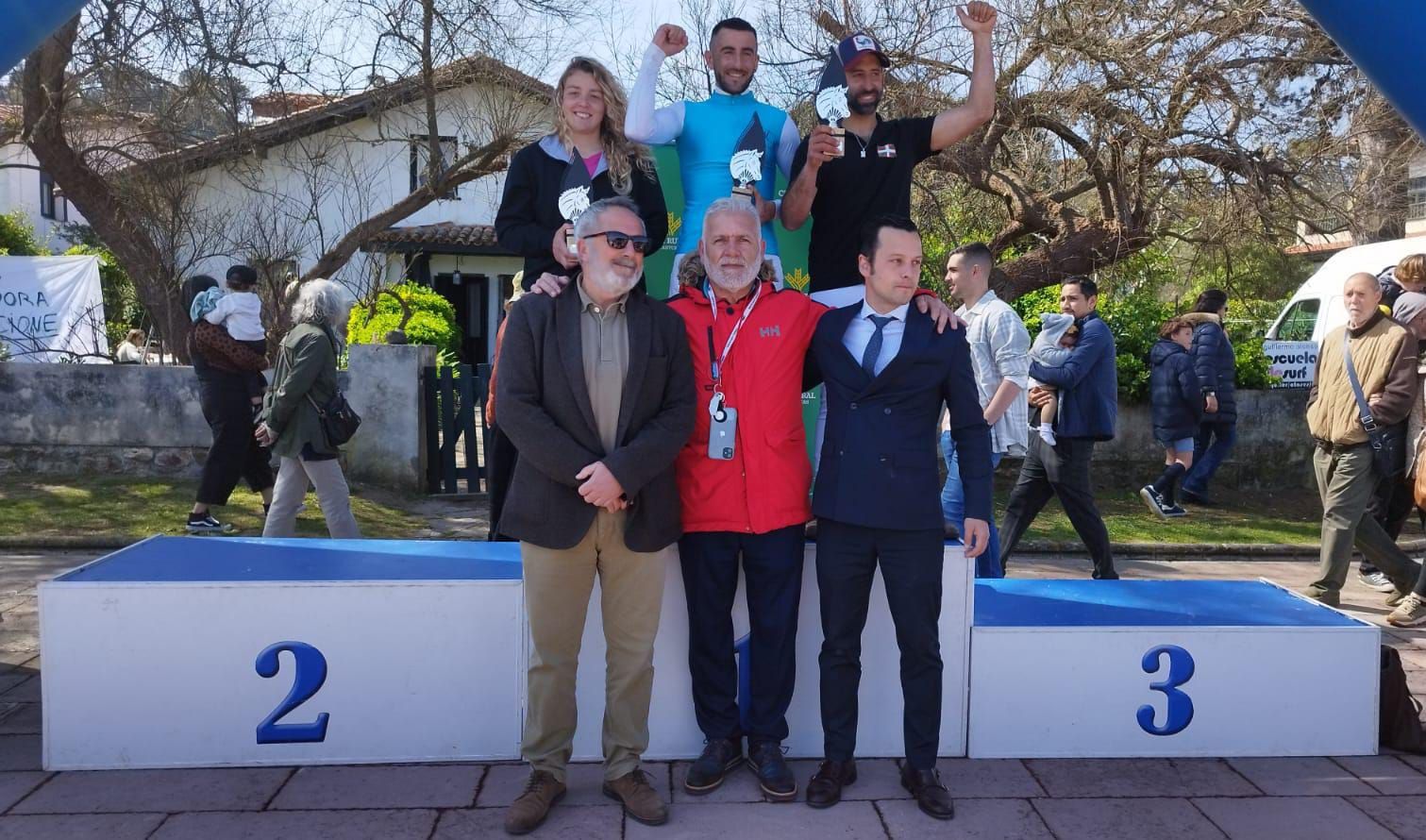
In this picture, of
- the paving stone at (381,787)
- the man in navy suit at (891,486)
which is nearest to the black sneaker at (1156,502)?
the man in navy suit at (891,486)

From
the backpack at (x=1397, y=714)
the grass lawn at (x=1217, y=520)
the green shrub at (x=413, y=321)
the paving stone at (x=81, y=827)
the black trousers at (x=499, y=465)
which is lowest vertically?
the paving stone at (x=81, y=827)

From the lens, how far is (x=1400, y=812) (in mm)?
3629

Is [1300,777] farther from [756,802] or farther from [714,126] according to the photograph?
[714,126]

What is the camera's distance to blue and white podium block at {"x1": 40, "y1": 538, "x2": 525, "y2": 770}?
12.4 ft

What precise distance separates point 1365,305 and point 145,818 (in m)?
5.96

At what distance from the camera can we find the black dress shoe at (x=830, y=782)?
3.58 metres

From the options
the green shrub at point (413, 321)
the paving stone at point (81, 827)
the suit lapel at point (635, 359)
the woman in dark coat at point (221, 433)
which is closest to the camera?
the paving stone at point (81, 827)

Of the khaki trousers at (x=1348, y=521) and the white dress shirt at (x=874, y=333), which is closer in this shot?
the white dress shirt at (x=874, y=333)

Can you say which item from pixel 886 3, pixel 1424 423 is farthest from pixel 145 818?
pixel 886 3

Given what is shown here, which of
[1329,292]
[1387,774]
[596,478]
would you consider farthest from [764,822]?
[1329,292]

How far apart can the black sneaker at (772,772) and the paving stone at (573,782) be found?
1.01 ft

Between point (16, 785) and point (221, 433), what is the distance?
4.30 meters

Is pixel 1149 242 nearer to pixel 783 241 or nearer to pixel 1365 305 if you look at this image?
pixel 1365 305

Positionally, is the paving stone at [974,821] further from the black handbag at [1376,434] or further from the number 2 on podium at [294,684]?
the black handbag at [1376,434]
